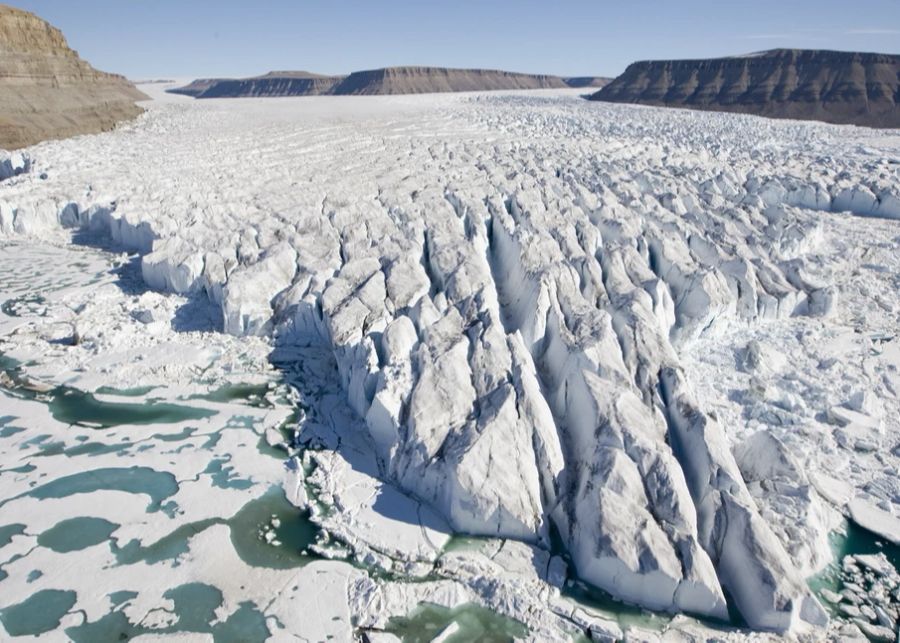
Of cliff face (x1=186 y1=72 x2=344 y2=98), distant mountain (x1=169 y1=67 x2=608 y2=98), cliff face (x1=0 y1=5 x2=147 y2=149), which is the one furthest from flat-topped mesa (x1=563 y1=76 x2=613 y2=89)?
cliff face (x1=0 y1=5 x2=147 y2=149)

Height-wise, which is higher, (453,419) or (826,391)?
(453,419)

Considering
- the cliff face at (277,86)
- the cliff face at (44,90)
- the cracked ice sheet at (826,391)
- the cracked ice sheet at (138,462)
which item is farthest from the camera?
the cliff face at (277,86)

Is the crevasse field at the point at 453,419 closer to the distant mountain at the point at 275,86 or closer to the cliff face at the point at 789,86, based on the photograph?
the cliff face at the point at 789,86

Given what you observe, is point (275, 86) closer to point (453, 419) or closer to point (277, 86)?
point (277, 86)

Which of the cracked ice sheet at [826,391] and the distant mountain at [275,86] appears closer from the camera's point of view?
the cracked ice sheet at [826,391]

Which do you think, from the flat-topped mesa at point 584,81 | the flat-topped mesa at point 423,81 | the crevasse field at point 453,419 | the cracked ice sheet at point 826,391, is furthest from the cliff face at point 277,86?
the cracked ice sheet at point 826,391

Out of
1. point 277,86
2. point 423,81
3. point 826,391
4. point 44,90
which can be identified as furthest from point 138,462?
point 277,86

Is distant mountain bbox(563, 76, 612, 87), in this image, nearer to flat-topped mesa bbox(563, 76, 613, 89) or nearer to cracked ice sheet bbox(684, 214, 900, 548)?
flat-topped mesa bbox(563, 76, 613, 89)
